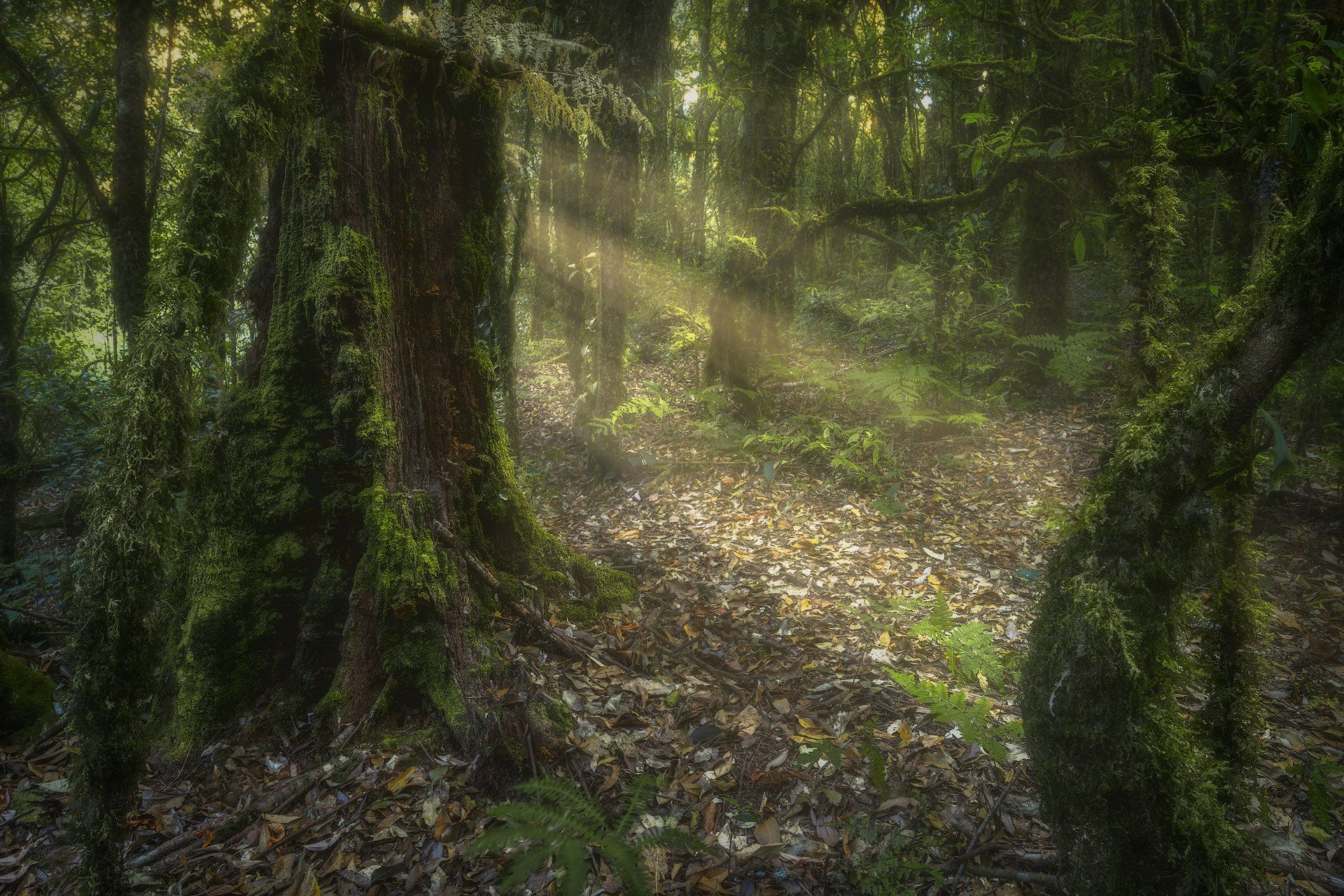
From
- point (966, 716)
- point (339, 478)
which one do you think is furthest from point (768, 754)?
point (339, 478)

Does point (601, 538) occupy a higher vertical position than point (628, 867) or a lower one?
lower

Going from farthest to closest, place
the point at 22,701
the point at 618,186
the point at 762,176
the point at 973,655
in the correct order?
1. the point at 762,176
2. the point at 618,186
3. the point at 973,655
4. the point at 22,701

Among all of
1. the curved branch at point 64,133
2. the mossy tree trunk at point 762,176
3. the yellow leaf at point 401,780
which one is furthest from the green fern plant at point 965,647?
the curved branch at point 64,133

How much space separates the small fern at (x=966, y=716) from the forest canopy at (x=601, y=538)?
0.08 ft

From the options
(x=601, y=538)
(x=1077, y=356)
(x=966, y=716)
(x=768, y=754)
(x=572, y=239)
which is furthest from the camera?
(x=572, y=239)

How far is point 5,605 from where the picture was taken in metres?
4.70

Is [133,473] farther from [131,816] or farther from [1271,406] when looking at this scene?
[1271,406]

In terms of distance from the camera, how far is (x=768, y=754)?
3.30 metres

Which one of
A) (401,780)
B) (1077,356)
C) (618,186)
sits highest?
(618,186)

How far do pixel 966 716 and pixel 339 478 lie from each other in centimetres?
369

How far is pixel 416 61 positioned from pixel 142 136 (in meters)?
3.65

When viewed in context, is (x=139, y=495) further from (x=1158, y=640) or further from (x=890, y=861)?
(x=1158, y=640)

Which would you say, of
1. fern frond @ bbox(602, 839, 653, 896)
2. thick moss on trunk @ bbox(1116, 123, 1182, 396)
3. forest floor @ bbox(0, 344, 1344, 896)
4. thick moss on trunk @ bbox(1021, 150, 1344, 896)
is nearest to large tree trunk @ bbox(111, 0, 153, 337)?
forest floor @ bbox(0, 344, 1344, 896)

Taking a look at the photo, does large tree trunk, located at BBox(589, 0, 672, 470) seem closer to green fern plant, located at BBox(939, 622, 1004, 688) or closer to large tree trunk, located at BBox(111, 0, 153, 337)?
large tree trunk, located at BBox(111, 0, 153, 337)
